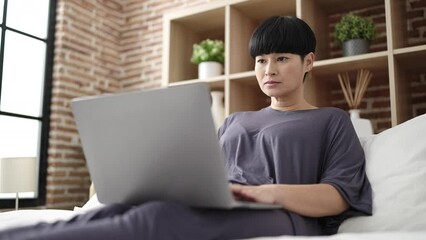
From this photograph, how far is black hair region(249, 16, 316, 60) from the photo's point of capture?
1.44 metres

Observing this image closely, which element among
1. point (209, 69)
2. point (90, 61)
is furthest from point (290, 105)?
point (90, 61)

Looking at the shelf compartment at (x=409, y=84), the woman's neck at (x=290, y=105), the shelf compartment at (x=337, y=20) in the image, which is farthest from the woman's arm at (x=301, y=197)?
the shelf compartment at (x=337, y=20)

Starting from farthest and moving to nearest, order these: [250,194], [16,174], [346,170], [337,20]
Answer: [337,20], [16,174], [346,170], [250,194]

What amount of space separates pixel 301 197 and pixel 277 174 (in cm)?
17

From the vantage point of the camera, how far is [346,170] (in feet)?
4.06

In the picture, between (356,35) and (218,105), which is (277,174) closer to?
(356,35)

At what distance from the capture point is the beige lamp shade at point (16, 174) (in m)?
2.56

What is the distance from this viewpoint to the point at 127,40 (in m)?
3.94

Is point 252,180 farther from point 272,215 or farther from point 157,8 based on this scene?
point 157,8

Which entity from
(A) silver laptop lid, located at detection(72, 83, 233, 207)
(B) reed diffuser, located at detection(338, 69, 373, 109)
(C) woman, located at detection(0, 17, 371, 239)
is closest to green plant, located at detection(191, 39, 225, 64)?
(B) reed diffuser, located at detection(338, 69, 373, 109)

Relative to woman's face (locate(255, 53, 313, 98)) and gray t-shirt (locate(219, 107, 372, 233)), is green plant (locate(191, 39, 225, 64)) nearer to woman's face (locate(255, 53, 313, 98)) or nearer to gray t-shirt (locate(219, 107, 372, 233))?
woman's face (locate(255, 53, 313, 98))

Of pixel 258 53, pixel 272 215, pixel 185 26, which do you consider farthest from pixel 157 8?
pixel 272 215

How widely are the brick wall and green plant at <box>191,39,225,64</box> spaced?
2.20ft

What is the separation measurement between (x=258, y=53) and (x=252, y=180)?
45cm
